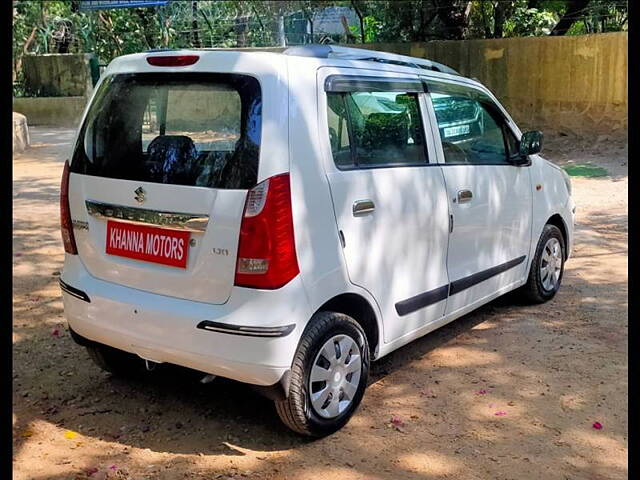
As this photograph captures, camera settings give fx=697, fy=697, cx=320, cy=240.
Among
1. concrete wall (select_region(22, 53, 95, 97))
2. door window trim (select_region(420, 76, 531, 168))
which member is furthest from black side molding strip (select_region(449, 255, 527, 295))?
concrete wall (select_region(22, 53, 95, 97))

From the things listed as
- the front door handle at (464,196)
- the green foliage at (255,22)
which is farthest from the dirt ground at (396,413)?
the green foliage at (255,22)

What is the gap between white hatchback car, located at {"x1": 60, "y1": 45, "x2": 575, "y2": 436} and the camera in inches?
122

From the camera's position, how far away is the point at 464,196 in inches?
167

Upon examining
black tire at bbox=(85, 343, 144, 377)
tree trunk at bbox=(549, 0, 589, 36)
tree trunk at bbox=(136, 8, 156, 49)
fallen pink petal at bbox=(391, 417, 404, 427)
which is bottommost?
fallen pink petal at bbox=(391, 417, 404, 427)

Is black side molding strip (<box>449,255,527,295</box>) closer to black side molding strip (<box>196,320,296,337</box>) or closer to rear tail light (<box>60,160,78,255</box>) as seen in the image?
black side molding strip (<box>196,320,296,337</box>)

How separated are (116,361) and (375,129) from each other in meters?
1.98

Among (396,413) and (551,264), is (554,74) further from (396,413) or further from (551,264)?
(396,413)

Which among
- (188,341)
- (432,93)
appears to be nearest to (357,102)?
(432,93)

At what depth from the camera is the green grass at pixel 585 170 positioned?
11.2 meters

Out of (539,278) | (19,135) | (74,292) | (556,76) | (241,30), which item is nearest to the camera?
(74,292)

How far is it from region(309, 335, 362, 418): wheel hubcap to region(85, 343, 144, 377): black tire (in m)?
1.17

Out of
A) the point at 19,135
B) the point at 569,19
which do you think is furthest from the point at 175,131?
the point at 569,19

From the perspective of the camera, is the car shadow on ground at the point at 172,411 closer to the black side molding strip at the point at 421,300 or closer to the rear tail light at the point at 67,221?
the black side molding strip at the point at 421,300

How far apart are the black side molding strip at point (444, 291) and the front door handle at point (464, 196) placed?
48cm
